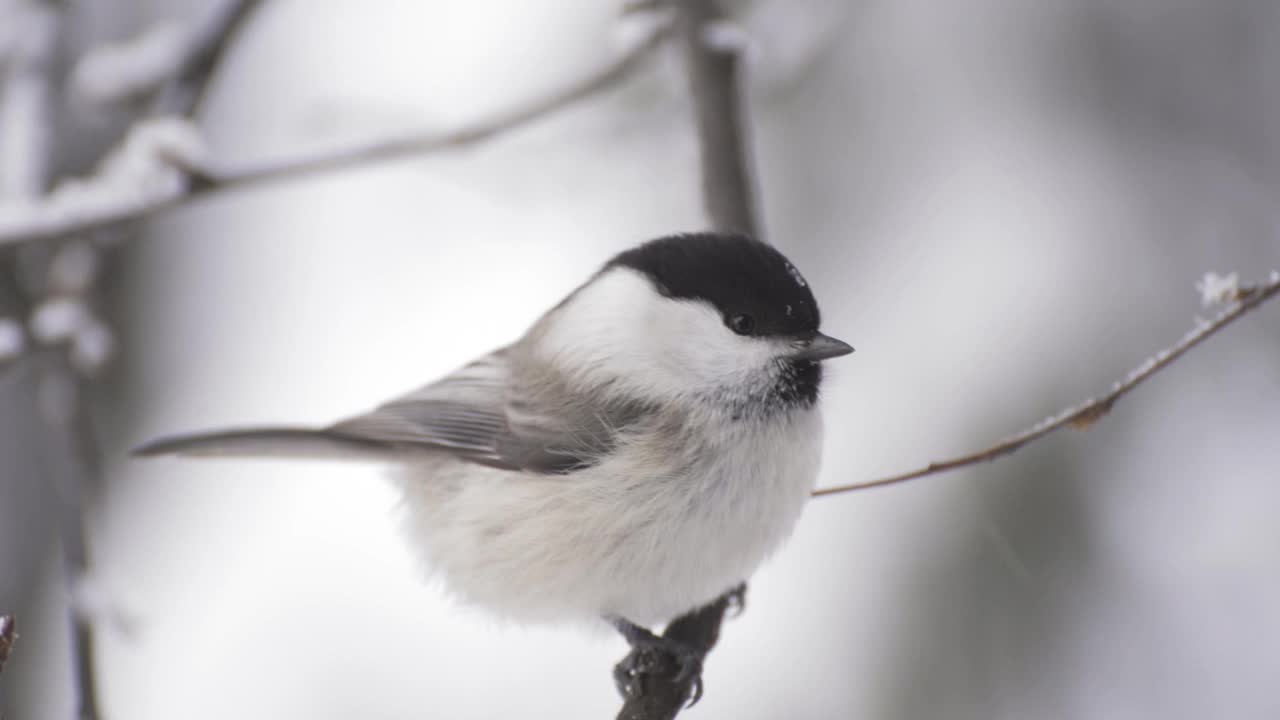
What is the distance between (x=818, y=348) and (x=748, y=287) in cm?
14

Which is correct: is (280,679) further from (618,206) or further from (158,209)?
(618,206)

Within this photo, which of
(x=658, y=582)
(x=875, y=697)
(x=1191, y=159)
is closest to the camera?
(x=658, y=582)

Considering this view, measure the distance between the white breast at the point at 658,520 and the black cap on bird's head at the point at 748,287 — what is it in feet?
0.44

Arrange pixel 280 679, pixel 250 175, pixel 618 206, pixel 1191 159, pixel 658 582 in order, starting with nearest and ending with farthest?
1. pixel 658 582
2. pixel 250 175
3. pixel 280 679
4. pixel 1191 159
5. pixel 618 206

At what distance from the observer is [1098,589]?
275cm

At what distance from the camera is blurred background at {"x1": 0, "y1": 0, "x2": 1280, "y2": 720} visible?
2.75 metres

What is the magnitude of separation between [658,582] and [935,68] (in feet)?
8.91

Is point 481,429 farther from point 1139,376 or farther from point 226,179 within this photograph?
point 1139,376

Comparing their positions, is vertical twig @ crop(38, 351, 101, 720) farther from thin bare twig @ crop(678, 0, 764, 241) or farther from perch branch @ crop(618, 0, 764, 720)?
thin bare twig @ crop(678, 0, 764, 241)

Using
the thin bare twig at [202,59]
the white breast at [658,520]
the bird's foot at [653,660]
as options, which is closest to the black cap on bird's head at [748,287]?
the white breast at [658,520]

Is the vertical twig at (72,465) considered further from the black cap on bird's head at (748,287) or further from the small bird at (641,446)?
the black cap on bird's head at (748,287)

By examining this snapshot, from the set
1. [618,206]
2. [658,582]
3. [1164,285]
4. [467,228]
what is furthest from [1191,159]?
[658,582]

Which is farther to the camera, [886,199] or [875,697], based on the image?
[886,199]

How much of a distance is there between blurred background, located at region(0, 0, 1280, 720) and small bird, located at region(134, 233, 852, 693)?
83 centimetres
